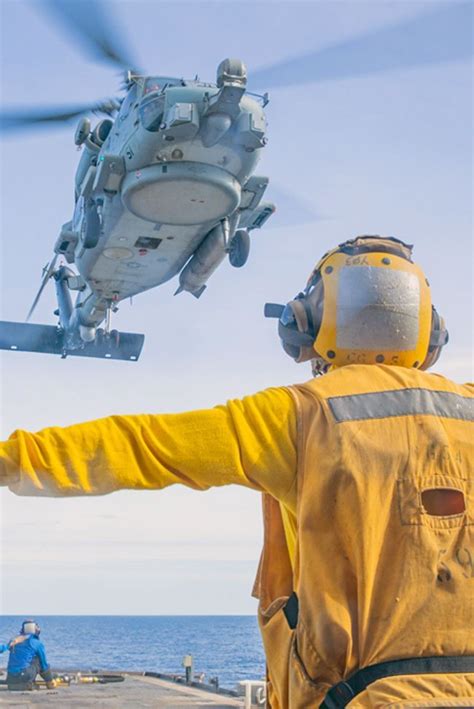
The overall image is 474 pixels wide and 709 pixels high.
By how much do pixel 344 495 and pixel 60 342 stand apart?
24.9 metres

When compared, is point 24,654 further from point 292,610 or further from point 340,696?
point 340,696

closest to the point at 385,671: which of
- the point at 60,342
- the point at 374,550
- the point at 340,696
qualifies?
the point at 340,696

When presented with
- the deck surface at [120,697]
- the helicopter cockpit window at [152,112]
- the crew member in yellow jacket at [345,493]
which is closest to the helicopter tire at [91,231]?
the helicopter cockpit window at [152,112]

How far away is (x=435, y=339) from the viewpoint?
3.29 m

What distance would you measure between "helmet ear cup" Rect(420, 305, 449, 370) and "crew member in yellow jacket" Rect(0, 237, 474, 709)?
44 centimetres

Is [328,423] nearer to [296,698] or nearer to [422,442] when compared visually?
[422,442]

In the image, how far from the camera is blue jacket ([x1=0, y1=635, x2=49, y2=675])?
1786 cm

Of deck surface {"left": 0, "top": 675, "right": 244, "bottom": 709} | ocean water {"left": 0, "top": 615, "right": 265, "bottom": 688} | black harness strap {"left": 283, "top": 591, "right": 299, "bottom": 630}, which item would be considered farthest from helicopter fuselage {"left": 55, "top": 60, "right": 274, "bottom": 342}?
ocean water {"left": 0, "top": 615, "right": 265, "bottom": 688}

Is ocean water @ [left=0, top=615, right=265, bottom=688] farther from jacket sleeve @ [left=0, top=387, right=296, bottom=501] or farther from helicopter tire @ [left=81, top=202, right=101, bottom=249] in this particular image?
jacket sleeve @ [left=0, top=387, right=296, bottom=501]

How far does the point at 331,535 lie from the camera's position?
266 cm

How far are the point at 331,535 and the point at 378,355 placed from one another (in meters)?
0.67

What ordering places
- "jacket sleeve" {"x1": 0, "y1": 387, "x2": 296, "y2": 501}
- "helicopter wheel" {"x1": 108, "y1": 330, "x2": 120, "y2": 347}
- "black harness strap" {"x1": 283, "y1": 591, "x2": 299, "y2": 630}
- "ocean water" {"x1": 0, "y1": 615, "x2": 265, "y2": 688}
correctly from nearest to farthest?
"jacket sleeve" {"x1": 0, "y1": 387, "x2": 296, "y2": 501}, "black harness strap" {"x1": 283, "y1": 591, "x2": 299, "y2": 630}, "helicopter wheel" {"x1": 108, "y1": 330, "x2": 120, "y2": 347}, "ocean water" {"x1": 0, "y1": 615, "x2": 265, "y2": 688}

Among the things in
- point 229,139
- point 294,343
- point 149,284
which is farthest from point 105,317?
point 294,343

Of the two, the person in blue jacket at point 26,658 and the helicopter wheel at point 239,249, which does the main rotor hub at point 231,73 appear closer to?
the helicopter wheel at point 239,249
